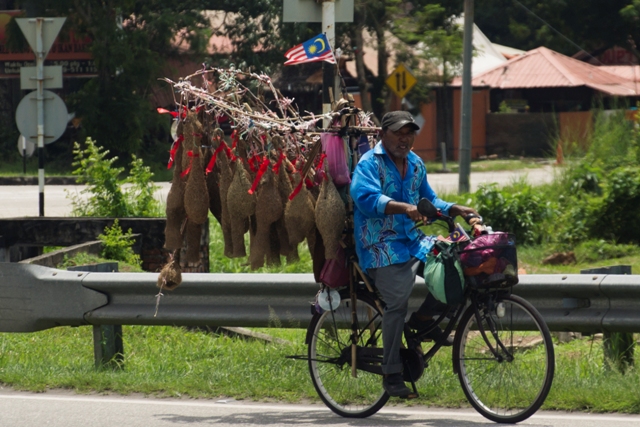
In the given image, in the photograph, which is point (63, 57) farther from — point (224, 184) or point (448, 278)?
point (448, 278)

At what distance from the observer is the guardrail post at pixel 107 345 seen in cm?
752

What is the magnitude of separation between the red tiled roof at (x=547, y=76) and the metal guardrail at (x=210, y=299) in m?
30.0

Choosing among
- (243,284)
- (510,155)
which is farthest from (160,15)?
(243,284)

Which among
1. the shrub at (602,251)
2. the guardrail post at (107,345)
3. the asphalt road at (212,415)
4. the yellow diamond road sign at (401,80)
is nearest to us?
the asphalt road at (212,415)

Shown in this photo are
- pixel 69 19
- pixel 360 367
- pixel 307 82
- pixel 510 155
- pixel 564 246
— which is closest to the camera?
pixel 360 367

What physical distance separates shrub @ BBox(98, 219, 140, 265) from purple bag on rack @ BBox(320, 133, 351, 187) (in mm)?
4628

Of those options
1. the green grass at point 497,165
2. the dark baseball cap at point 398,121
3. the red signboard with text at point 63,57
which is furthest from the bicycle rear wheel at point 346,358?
the red signboard with text at point 63,57

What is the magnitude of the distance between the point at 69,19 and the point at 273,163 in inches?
971

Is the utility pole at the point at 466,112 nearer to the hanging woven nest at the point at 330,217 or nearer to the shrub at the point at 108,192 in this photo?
the shrub at the point at 108,192

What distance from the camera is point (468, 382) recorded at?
18.9 feet

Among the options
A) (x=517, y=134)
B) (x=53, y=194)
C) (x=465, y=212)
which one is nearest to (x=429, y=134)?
(x=517, y=134)

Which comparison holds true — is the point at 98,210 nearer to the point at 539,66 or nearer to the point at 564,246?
the point at 564,246

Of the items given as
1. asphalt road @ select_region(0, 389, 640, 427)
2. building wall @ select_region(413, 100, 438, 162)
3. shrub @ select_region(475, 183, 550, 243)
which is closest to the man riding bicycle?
asphalt road @ select_region(0, 389, 640, 427)

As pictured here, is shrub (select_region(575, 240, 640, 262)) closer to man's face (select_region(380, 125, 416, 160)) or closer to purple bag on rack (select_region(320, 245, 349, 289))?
purple bag on rack (select_region(320, 245, 349, 289))
